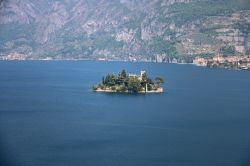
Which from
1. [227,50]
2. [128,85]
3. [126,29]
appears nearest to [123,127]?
[128,85]

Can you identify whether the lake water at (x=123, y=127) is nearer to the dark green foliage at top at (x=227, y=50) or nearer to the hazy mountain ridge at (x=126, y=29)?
the hazy mountain ridge at (x=126, y=29)

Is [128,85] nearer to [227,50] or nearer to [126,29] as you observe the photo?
[227,50]

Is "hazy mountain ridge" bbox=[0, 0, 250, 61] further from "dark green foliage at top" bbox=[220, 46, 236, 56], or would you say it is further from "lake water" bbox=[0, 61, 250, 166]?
"lake water" bbox=[0, 61, 250, 166]

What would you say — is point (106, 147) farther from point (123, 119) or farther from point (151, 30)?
point (151, 30)

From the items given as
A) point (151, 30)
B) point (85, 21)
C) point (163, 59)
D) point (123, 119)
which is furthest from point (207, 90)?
point (85, 21)

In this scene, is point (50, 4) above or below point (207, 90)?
above

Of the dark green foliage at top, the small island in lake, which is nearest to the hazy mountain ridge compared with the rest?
the dark green foliage at top
